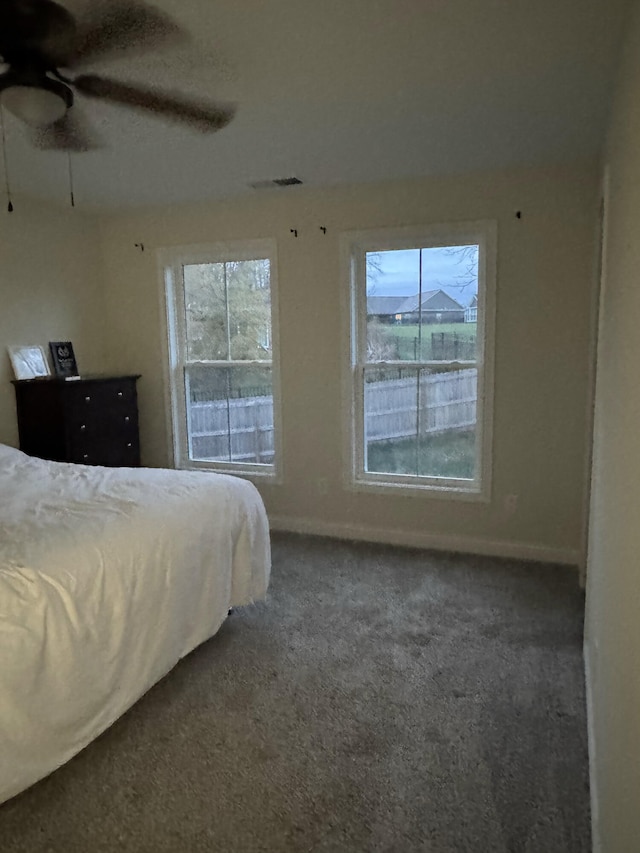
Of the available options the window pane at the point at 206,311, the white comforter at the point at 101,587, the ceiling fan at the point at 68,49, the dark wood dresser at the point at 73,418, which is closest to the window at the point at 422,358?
the window pane at the point at 206,311

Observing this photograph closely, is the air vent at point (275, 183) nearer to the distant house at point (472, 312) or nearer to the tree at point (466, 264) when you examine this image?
the tree at point (466, 264)

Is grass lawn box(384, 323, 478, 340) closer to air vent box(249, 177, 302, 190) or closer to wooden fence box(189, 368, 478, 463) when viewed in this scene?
wooden fence box(189, 368, 478, 463)

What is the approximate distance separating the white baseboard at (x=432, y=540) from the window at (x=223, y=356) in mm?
455

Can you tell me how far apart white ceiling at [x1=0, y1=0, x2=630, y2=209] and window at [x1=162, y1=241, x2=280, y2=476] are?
779 mm

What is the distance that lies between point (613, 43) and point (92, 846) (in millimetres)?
3040

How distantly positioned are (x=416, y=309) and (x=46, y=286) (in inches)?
104

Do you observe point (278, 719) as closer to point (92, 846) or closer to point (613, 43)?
point (92, 846)

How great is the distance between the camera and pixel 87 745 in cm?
218

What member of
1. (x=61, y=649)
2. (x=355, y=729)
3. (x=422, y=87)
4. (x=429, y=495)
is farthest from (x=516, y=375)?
(x=61, y=649)

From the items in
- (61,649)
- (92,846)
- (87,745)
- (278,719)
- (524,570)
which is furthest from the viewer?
(524,570)

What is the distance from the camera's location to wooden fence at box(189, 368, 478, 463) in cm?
410

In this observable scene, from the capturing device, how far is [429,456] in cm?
424

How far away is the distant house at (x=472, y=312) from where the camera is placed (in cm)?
394

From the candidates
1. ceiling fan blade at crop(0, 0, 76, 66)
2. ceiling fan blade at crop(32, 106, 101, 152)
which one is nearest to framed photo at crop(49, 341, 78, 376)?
ceiling fan blade at crop(32, 106, 101, 152)
